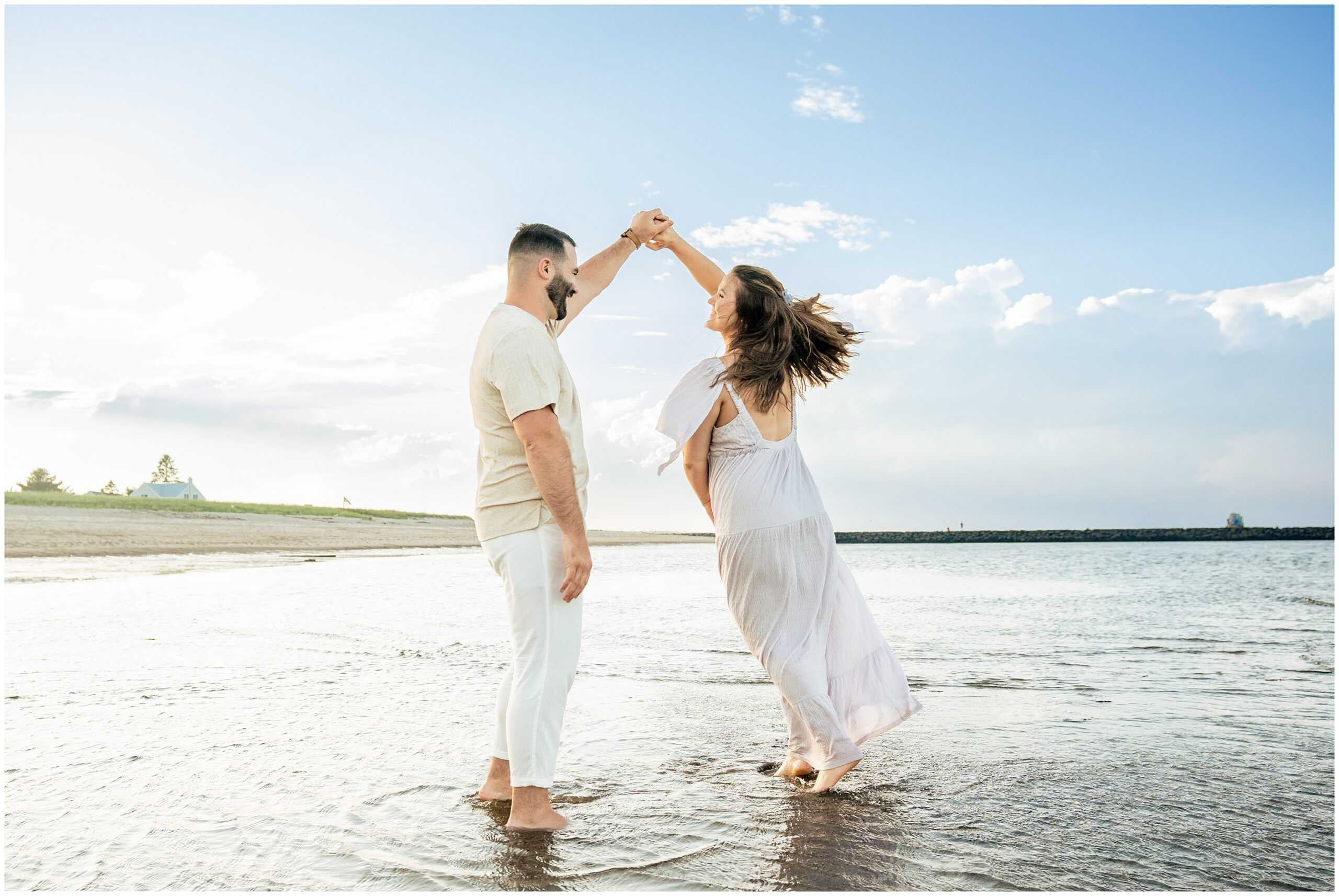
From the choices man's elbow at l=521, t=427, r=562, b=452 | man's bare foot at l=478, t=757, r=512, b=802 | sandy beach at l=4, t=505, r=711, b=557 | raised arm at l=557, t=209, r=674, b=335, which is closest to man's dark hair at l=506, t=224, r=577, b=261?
raised arm at l=557, t=209, r=674, b=335

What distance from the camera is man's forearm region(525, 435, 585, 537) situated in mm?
3170

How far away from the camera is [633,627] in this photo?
9.61 m

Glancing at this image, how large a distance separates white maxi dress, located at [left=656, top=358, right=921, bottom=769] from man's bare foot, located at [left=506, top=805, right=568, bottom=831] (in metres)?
1.09

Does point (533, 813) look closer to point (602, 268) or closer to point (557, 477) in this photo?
point (557, 477)

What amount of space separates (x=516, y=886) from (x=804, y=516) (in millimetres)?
1848

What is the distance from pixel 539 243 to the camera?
11.4ft

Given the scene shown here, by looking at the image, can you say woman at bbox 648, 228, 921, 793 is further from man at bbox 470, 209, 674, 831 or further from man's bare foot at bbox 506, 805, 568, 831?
man's bare foot at bbox 506, 805, 568, 831

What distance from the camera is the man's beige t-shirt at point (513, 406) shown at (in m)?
3.19

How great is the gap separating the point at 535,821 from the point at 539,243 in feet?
6.93

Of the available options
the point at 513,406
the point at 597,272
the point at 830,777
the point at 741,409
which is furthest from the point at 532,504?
the point at 830,777

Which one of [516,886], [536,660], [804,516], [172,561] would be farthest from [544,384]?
[172,561]

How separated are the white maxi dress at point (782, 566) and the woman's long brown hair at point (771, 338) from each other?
4.0 inches

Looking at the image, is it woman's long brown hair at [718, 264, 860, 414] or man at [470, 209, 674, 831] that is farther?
woman's long brown hair at [718, 264, 860, 414]

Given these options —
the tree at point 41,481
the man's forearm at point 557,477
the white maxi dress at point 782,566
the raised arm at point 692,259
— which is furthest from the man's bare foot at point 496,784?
the tree at point 41,481
